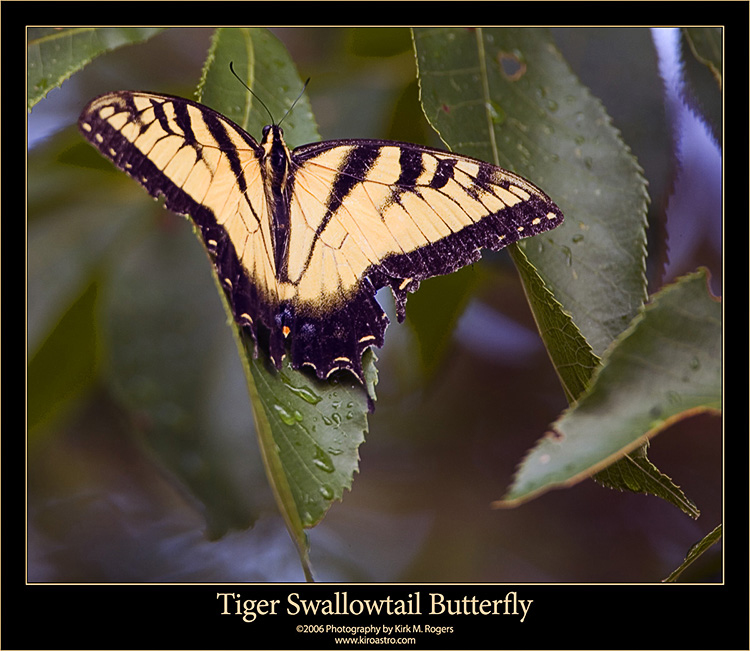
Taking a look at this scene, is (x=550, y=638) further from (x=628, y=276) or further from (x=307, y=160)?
(x=307, y=160)

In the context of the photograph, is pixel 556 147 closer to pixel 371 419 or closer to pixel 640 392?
pixel 640 392

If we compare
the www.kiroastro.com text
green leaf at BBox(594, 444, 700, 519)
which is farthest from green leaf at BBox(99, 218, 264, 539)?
green leaf at BBox(594, 444, 700, 519)

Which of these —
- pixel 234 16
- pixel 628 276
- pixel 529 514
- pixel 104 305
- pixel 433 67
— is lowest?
pixel 529 514

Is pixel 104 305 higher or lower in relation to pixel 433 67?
lower

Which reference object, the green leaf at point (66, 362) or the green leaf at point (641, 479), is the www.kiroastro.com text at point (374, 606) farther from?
the green leaf at point (66, 362)

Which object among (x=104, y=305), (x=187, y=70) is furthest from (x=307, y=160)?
(x=104, y=305)

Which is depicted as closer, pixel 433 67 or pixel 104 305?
pixel 433 67

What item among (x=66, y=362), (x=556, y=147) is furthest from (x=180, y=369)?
(x=556, y=147)
